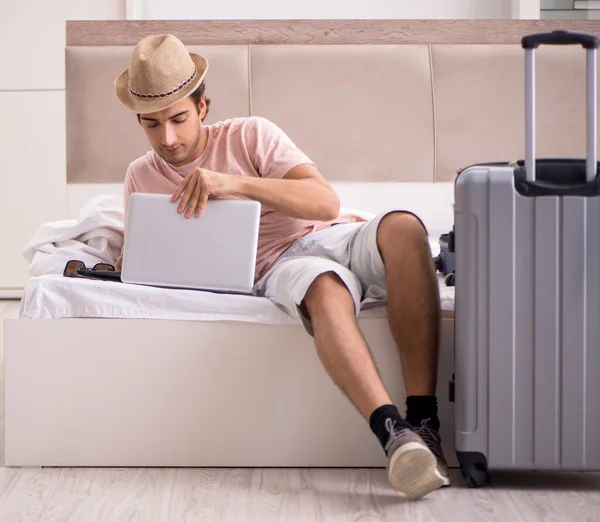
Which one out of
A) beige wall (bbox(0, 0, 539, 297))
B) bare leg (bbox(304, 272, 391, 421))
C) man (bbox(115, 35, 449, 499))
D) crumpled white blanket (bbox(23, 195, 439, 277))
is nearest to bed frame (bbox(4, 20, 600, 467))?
beige wall (bbox(0, 0, 539, 297))

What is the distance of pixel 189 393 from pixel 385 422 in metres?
0.43

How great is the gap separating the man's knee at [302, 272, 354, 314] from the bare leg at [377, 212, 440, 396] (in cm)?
9

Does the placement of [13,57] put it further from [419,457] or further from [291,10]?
[419,457]

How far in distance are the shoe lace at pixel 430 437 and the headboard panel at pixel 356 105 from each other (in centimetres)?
163

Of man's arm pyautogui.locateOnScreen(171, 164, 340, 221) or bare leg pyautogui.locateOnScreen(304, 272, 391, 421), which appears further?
man's arm pyautogui.locateOnScreen(171, 164, 340, 221)

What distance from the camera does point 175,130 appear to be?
2049mm

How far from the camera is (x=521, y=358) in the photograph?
1.66 metres

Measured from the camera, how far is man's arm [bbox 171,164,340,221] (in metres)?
1.86

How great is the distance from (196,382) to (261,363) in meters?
0.13

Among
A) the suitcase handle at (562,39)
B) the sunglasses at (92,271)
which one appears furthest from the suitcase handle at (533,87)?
the sunglasses at (92,271)

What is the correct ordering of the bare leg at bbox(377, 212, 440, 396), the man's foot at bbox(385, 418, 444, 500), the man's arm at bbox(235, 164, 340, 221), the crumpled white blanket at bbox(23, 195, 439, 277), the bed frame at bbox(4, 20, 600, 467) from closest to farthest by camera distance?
1. the man's foot at bbox(385, 418, 444, 500)
2. the bare leg at bbox(377, 212, 440, 396)
3. the man's arm at bbox(235, 164, 340, 221)
4. the crumpled white blanket at bbox(23, 195, 439, 277)
5. the bed frame at bbox(4, 20, 600, 467)

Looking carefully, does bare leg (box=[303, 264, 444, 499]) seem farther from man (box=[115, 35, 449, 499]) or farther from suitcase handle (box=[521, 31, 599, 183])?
suitcase handle (box=[521, 31, 599, 183])

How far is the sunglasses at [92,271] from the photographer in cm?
202

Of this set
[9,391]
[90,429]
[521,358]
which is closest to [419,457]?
[521,358]
